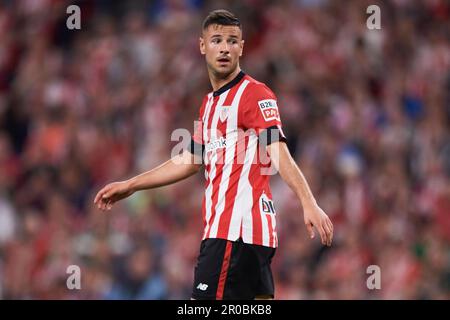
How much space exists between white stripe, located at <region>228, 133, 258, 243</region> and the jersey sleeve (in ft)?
0.26

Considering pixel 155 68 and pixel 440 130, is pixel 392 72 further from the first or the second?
pixel 155 68

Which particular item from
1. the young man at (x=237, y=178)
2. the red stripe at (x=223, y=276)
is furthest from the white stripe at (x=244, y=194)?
the red stripe at (x=223, y=276)

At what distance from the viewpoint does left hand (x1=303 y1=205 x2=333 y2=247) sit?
4.70 m

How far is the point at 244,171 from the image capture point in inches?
204

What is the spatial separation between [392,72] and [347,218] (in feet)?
7.31

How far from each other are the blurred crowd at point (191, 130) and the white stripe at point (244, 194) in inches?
152

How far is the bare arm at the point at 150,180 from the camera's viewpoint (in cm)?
563

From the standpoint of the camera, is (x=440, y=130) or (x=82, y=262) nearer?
(x=82, y=262)

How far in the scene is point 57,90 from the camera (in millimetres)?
10938

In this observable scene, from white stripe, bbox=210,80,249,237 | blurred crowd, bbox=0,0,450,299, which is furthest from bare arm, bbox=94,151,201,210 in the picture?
blurred crowd, bbox=0,0,450,299

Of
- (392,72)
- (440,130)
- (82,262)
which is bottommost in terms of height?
(82,262)
